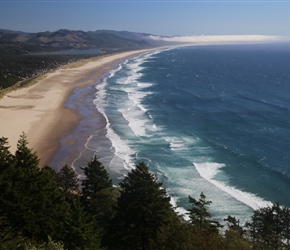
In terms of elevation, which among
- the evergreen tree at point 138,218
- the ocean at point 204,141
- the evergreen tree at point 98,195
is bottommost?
the ocean at point 204,141

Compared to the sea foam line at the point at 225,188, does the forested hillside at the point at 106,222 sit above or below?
above

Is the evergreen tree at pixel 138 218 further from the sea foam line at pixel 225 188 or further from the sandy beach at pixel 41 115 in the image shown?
the sandy beach at pixel 41 115

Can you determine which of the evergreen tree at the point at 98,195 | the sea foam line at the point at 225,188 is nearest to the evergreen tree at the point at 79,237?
the evergreen tree at the point at 98,195

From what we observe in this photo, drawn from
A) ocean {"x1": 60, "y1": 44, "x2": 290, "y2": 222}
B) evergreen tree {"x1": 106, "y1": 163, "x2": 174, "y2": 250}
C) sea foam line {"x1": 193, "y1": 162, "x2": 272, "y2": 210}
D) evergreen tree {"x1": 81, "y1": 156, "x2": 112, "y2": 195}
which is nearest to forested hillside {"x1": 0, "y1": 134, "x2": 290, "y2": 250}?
evergreen tree {"x1": 106, "y1": 163, "x2": 174, "y2": 250}

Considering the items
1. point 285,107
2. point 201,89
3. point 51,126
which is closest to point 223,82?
point 201,89

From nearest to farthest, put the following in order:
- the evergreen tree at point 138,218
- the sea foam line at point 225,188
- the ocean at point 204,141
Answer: the evergreen tree at point 138,218 < the sea foam line at point 225,188 < the ocean at point 204,141

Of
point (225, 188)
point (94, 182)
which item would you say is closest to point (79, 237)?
point (94, 182)
